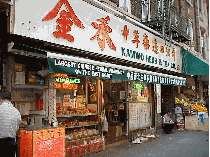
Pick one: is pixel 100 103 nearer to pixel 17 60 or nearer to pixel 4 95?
pixel 17 60

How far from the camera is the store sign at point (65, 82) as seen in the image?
26.2 feet

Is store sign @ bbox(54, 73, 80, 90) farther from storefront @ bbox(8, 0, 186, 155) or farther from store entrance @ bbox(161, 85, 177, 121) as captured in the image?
store entrance @ bbox(161, 85, 177, 121)

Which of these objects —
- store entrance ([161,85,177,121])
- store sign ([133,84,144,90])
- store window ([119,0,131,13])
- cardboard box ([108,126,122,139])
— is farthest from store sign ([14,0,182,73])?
store entrance ([161,85,177,121])

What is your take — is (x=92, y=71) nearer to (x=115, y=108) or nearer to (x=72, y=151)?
(x=72, y=151)

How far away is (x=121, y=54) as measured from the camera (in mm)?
9461

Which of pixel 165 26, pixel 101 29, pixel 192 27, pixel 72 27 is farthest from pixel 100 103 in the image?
pixel 192 27

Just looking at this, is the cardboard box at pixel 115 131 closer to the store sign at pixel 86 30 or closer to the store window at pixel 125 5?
the store sign at pixel 86 30

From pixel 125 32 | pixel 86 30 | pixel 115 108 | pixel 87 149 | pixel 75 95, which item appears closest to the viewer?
pixel 86 30

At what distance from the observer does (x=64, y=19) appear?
6.86 metres

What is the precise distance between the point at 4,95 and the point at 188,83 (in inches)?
650

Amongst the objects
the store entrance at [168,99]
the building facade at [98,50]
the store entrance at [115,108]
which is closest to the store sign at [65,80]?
the building facade at [98,50]

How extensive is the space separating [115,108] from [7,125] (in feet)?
23.2

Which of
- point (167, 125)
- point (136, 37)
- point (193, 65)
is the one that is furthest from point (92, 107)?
point (193, 65)

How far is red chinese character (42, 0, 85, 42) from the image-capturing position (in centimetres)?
652
